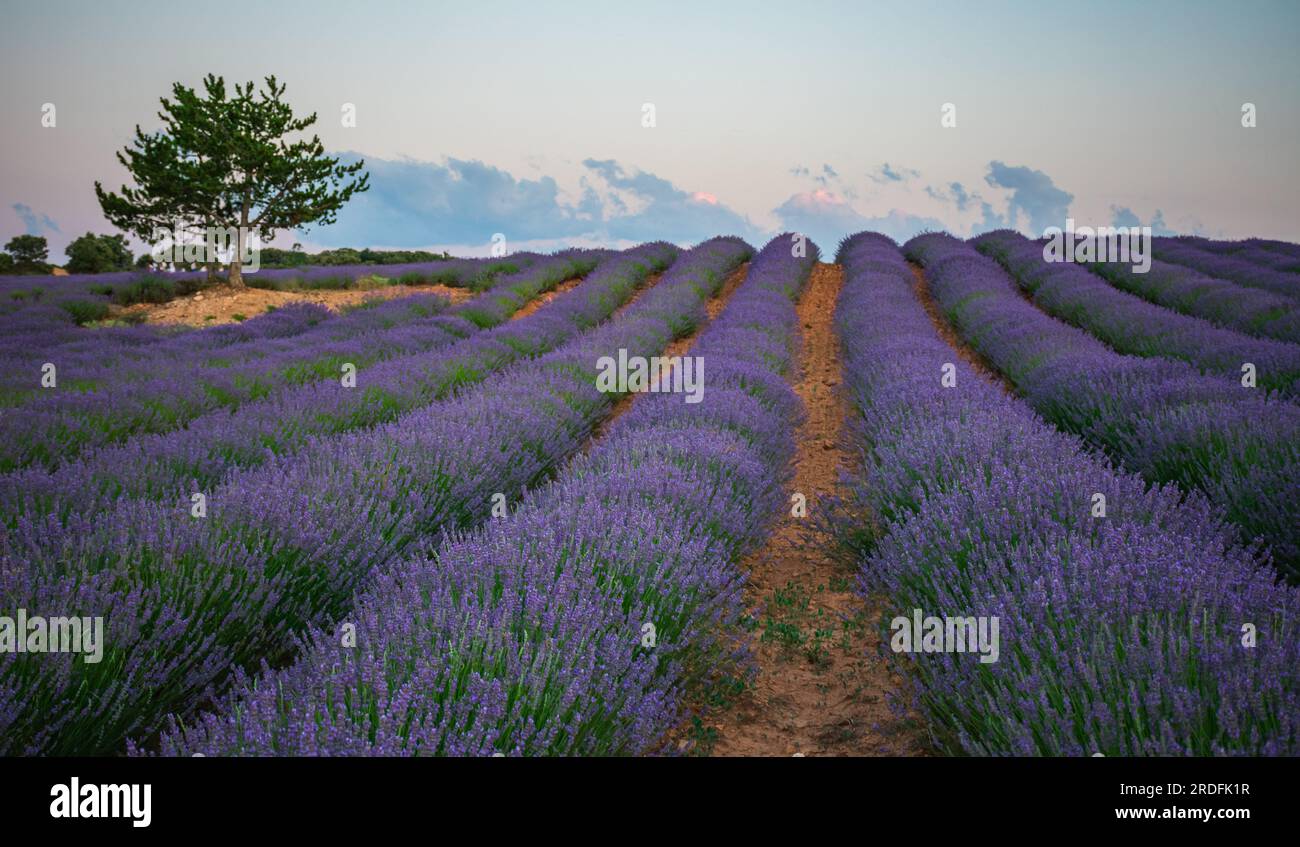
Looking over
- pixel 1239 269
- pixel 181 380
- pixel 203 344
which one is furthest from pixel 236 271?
pixel 1239 269

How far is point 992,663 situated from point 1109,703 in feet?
1.07

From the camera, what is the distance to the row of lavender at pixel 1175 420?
3.15 meters

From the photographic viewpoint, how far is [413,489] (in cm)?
365

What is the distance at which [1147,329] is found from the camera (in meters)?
7.59

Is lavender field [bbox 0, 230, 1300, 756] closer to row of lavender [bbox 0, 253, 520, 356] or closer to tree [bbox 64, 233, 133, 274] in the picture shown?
row of lavender [bbox 0, 253, 520, 356]

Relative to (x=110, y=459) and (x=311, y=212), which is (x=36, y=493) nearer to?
(x=110, y=459)

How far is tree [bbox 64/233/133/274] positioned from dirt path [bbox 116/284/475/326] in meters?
13.7

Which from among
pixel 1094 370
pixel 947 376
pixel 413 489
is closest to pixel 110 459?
pixel 413 489

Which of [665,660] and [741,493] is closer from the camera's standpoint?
[665,660]

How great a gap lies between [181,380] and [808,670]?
539cm

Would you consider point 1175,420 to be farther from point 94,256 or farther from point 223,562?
point 94,256

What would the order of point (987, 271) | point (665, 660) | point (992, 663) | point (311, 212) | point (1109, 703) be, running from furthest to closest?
point (311, 212) → point (987, 271) → point (665, 660) → point (992, 663) → point (1109, 703)

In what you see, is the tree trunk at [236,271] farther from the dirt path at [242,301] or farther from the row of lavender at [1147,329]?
the row of lavender at [1147,329]

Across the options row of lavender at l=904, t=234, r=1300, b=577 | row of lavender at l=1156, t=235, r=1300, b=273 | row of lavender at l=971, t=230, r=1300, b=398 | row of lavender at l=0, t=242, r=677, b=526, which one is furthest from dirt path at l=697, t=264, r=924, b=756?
row of lavender at l=1156, t=235, r=1300, b=273
